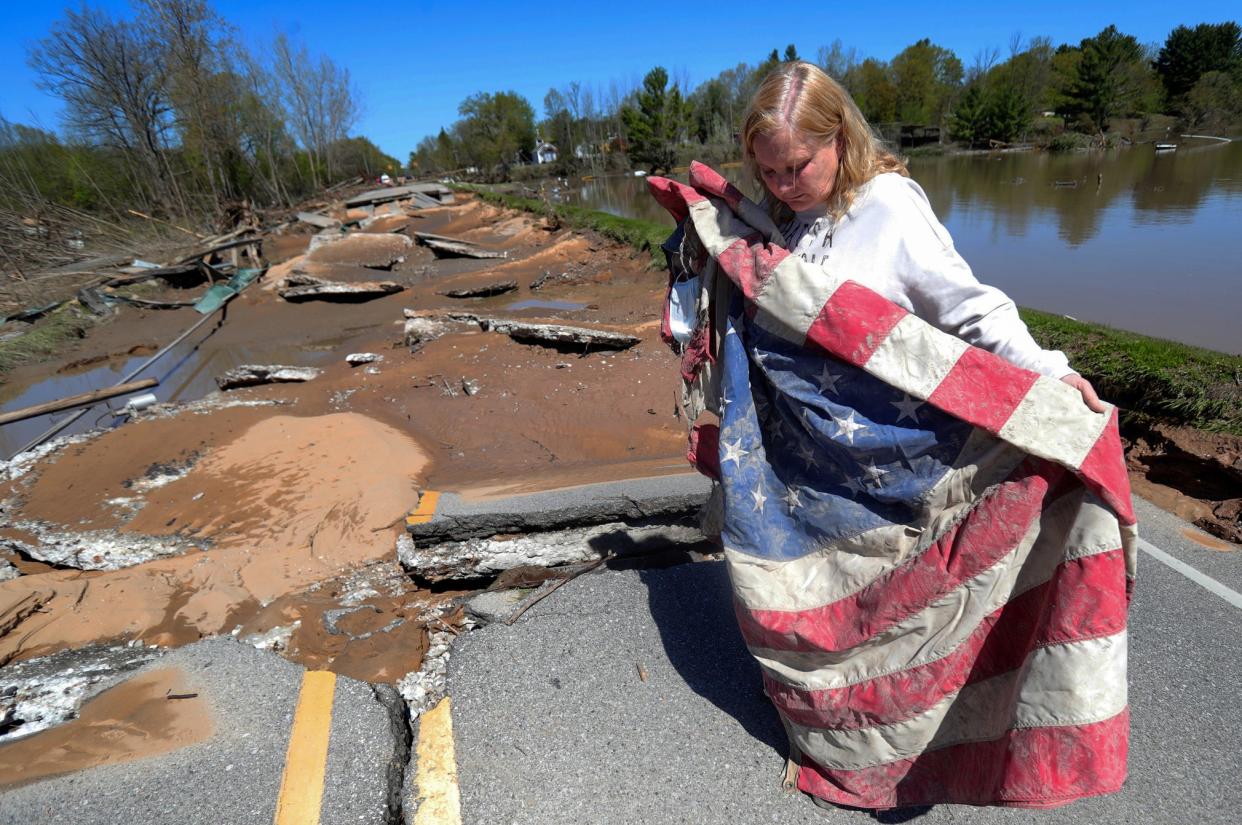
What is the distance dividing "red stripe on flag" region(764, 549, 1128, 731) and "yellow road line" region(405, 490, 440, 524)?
7.97 ft

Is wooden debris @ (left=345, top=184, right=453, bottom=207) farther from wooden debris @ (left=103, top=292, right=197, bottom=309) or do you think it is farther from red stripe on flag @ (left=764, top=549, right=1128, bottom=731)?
red stripe on flag @ (left=764, top=549, right=1128, bottom=731)

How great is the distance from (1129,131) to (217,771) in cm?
6952

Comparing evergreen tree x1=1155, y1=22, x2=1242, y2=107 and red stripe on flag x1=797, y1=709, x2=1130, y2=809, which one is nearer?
red stripe on flag x1=797, y1=709, x2=1130, y2=809

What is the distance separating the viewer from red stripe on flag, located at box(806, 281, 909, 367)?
181 centimetres

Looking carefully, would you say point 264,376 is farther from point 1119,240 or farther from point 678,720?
point 1119,240

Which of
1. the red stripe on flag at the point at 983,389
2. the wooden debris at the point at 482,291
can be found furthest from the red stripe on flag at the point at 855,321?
the wooden debris at the point at 482,291

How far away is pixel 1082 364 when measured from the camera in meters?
5.34

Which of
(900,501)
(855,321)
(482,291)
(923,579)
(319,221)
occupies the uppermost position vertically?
(319,221)

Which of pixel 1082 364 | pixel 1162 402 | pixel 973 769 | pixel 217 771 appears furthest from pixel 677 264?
pixel 1082 364

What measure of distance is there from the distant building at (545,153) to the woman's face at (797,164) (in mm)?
90945

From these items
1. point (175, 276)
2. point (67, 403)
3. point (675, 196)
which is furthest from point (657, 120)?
point (675, 196)

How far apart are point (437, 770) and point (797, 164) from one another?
2.39 m

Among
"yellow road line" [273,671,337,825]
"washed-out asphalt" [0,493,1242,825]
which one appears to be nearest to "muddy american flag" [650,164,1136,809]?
"washed-out asphalt" [0,493,1242,825]

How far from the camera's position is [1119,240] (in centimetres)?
1462
